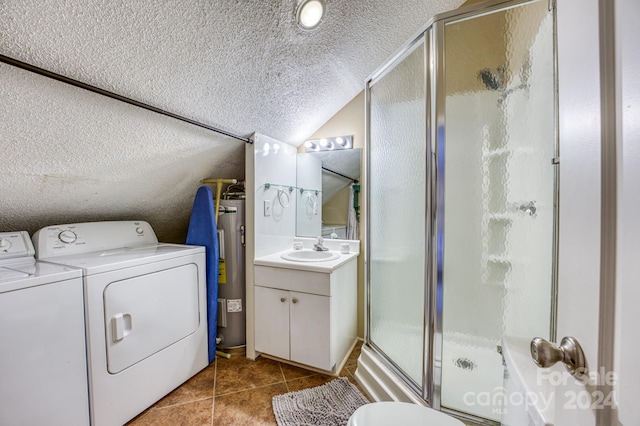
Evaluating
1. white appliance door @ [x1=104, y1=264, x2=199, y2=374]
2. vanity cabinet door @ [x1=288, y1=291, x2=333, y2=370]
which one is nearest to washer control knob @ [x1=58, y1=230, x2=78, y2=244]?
white appliance door @ [x1=104, y1=264, x2=199, y2=374]

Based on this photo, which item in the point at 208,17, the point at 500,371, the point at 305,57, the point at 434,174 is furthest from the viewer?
the point at 305,57

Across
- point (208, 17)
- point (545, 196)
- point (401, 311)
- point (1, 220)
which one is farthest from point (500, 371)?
point (1, 220)

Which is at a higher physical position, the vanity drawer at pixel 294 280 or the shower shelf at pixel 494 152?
the shower shelf at pixel 494 152

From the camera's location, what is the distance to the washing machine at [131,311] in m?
1.27

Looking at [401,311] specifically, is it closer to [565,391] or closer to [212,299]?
[565,391]

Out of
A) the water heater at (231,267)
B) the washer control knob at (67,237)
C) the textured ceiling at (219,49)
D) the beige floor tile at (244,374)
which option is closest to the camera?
the textured ceiling at (219,49)

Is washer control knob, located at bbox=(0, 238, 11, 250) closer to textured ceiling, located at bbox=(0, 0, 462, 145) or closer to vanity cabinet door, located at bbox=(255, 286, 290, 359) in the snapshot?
textured ceiling, located at bbox=(0, 0, 462, 145)

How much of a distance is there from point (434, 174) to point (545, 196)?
0.59 m

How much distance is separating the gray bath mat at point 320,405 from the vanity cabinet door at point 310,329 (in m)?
0.15

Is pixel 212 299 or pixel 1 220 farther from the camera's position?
pixel 212 299

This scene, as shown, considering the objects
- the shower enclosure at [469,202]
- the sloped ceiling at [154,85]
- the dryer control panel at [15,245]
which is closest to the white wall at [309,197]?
the sloped ceiling at [154,85]

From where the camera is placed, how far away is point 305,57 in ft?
5.13

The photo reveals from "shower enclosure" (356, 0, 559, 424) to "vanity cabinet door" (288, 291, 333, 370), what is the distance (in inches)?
13.3

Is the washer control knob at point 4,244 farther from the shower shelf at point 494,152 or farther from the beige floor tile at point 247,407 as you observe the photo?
the shower shelf at point 494,152
